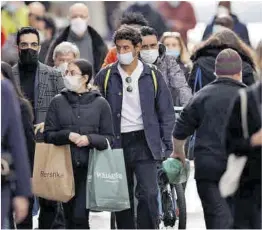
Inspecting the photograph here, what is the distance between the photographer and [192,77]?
1530 centimetres

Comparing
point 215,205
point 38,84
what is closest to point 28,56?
point 38,84

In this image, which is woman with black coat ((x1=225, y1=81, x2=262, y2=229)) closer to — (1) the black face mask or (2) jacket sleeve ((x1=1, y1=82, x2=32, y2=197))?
(2) jacket sleeve ((x1=1, y1=82, x2=32, y2=197))

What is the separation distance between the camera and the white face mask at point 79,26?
61.3 feet

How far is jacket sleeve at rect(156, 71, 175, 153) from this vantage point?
13.7m

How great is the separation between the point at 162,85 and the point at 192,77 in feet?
5.15

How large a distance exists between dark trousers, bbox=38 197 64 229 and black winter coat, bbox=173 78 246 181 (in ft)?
7.37

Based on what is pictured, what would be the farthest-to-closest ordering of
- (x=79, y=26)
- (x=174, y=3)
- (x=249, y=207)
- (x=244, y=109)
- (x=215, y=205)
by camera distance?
(x=174, y=3), (x=79, y=26), (x=215, y=205), (x=249, y=207), (x=244, y=109)

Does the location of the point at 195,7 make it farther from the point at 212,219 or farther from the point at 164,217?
the point at 212,219

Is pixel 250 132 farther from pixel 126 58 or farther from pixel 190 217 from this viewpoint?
pixel 190 217

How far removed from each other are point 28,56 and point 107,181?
5.99 ft

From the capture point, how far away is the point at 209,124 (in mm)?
12070

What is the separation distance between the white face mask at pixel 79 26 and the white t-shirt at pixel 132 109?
4.98 meters

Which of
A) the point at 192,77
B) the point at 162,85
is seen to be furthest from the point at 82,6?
the point at 162,85

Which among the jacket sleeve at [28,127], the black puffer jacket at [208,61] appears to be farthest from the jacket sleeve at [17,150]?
the black puffer jacket at [208,61]
